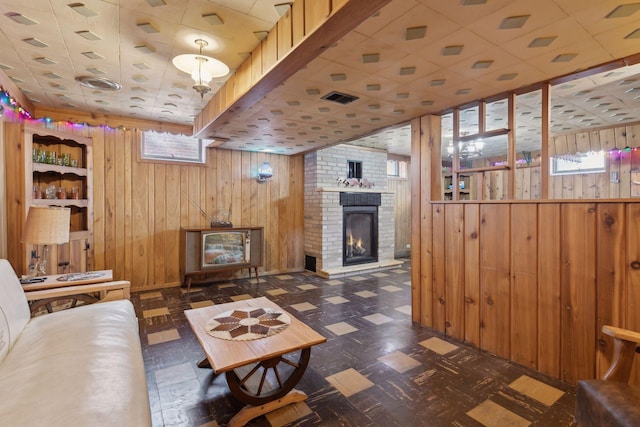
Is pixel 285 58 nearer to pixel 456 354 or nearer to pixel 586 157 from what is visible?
pixel 456 354

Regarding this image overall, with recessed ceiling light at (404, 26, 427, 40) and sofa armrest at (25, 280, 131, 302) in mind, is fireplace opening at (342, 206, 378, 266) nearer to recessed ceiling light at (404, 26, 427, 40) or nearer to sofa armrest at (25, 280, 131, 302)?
sofa armrest at (25, 280, 131, 302)

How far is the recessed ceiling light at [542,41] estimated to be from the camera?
1734 mm

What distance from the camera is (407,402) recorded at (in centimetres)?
188

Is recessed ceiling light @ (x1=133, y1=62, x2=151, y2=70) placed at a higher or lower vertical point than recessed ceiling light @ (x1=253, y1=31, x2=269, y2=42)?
higher

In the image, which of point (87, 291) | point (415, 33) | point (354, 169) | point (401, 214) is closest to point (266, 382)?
point (87, 291)

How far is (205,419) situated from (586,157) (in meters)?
6.36

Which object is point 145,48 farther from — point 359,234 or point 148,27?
point 359,234

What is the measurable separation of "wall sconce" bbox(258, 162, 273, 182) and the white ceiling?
Result: 1.82 m

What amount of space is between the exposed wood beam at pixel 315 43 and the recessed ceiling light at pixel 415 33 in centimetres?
42

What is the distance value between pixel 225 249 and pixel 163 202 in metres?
1.14

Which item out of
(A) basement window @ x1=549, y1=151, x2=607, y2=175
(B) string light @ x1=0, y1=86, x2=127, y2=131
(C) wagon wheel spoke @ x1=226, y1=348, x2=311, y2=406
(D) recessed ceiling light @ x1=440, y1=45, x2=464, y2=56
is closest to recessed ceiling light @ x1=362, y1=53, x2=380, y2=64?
(D) recessed ceiling light @ x1=440, y1=45, x2=464, y2=56

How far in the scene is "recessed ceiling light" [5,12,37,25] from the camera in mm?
1784

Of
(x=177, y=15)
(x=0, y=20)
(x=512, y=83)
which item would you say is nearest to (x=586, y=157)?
(x=512, y=83)

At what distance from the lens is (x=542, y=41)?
176cm
